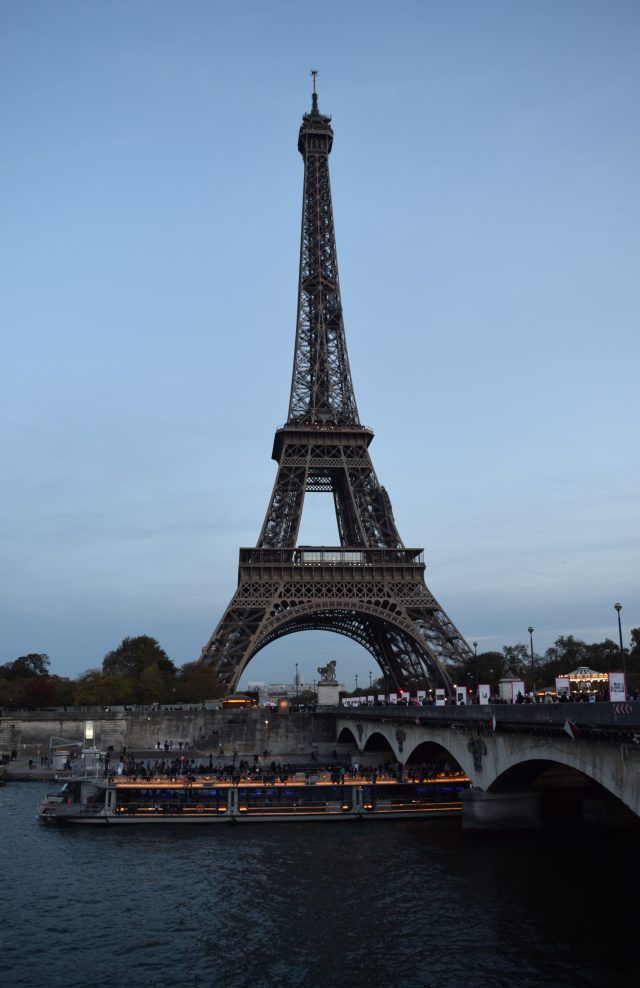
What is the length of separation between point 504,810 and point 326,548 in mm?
49752

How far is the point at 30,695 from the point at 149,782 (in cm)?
5210

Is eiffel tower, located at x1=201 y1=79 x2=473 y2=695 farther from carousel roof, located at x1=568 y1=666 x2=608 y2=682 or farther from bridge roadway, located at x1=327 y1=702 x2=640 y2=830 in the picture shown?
bridge roadway, located at x1=327 y1=702 x2=640 y2=830

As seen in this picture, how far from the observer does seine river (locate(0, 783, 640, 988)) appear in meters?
23.6

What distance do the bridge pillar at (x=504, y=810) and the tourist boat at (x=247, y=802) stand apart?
11.2 metres

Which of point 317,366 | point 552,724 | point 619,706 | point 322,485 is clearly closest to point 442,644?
point 322,485

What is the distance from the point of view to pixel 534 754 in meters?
31.3

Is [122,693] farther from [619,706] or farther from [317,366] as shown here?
[619,706]

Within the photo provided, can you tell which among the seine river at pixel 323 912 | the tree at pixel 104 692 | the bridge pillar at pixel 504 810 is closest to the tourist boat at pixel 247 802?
the seine river at pixel 323 912

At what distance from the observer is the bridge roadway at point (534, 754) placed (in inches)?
970

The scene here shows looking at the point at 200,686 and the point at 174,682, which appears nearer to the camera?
the point at 200,686

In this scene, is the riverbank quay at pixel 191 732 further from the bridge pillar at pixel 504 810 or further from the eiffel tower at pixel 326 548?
the bridge pillar at pixel 504 810

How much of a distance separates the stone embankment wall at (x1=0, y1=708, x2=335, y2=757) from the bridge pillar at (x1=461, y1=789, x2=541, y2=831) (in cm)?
4306

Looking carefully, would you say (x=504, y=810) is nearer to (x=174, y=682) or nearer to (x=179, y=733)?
(x=179, y=733)

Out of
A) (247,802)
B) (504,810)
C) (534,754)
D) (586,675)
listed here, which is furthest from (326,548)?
(534,754)
